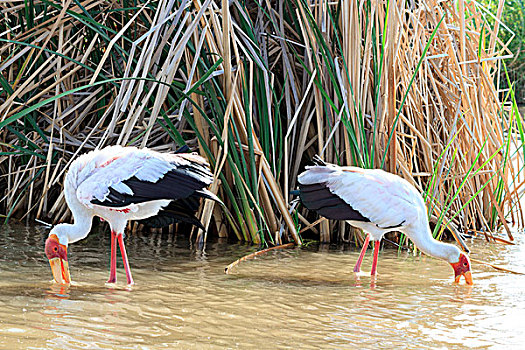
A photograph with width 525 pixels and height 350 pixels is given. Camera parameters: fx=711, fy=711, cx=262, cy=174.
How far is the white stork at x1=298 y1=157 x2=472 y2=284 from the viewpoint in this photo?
4586 mm

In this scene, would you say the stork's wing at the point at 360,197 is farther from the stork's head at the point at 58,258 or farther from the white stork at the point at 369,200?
the stork's head at the point at 58,258

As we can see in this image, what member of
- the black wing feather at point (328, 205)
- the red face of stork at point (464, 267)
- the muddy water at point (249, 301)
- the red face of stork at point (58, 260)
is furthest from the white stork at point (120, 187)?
the red face of stork at point (464, 267)

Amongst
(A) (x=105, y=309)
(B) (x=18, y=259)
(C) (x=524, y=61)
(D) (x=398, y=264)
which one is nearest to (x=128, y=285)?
(A) (x=105, y=309)

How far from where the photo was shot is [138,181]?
4070 millimetres

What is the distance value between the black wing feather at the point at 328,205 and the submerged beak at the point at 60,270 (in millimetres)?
1564

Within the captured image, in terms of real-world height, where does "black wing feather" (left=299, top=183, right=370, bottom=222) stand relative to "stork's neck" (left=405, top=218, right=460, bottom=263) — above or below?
above

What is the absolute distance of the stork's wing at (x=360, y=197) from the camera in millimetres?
4586

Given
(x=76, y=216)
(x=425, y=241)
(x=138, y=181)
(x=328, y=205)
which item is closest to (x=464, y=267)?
(x=425, y=241)

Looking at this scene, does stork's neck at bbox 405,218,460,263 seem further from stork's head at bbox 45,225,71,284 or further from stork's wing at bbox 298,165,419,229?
stork's head at bbox 45,225,71,284

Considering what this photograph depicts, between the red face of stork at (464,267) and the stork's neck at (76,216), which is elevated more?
the stork's neck at (76,216)

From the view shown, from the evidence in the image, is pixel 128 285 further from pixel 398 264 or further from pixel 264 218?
pixel 398 264

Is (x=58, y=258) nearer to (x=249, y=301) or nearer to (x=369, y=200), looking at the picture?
(x=249, y=301)

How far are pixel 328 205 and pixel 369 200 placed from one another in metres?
0.27

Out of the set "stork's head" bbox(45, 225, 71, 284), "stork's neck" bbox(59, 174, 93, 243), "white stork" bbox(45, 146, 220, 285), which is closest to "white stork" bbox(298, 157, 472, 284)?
"white stork" bbox(45, 146, 220, 285)
